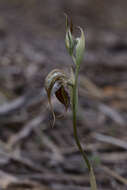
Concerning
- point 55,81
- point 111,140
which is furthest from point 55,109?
point 55,81

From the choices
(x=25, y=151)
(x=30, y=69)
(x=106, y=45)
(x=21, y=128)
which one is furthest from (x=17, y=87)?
(x=106, y=45)

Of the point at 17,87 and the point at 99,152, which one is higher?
the point at 17,87

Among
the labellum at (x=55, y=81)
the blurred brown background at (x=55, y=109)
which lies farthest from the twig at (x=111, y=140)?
the labellum at (x=55, y=81)

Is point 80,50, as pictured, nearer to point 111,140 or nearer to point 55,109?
point 111,140

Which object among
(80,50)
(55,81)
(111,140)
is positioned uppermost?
(80,50)

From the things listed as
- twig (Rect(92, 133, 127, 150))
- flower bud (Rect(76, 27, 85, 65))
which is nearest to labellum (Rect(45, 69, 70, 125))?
flower bud (Rect(76, 27, 85, 65))

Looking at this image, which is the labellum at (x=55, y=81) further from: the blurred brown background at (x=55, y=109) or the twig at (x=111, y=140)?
the twig at (x=111, y=140)

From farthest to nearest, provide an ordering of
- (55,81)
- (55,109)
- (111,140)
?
(55,109)
(111,140)
(55,81)

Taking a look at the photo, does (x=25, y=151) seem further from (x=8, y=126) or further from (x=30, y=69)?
(x=30, y=69)
